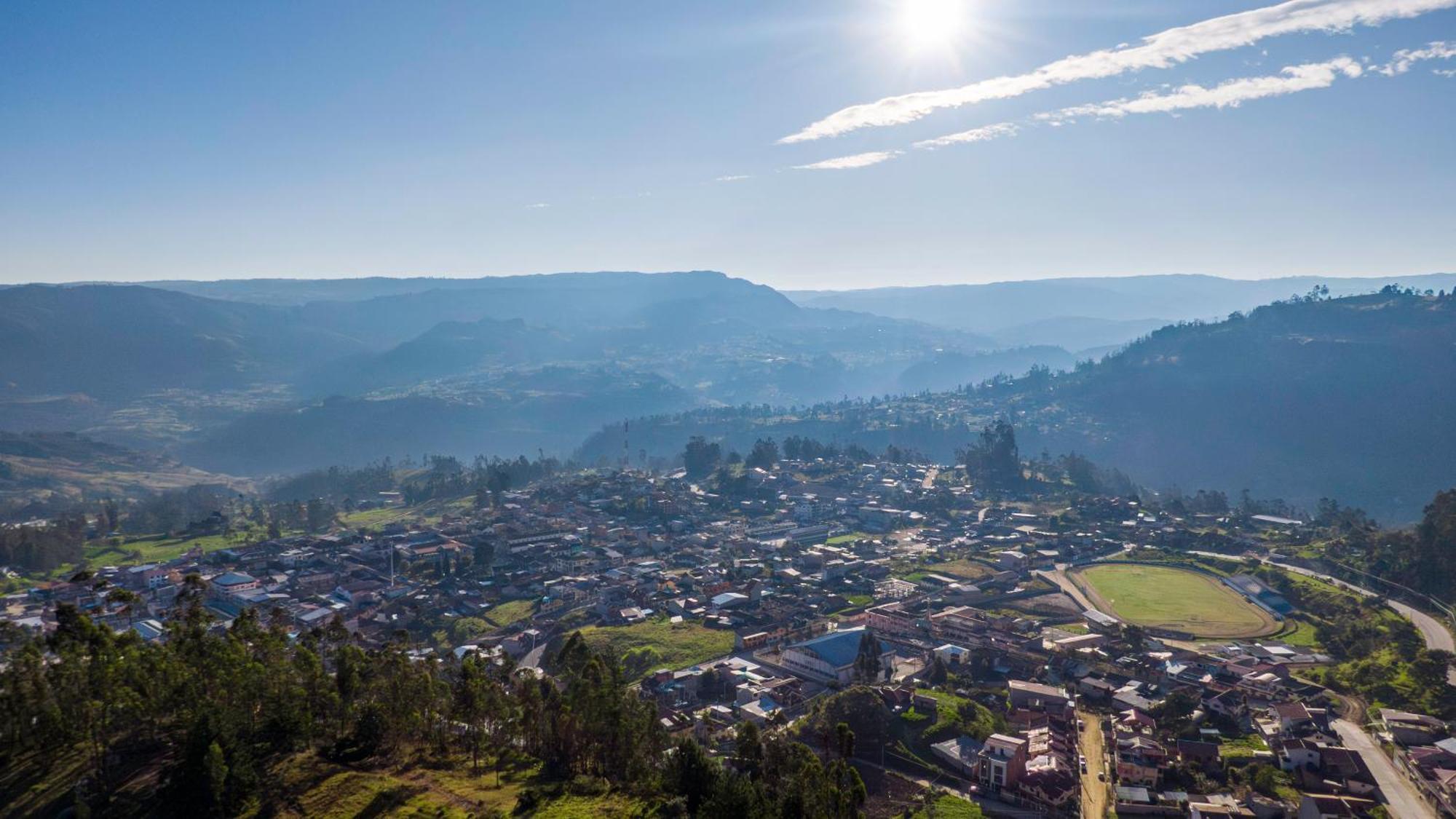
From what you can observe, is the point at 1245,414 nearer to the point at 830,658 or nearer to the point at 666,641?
the point at 830,658

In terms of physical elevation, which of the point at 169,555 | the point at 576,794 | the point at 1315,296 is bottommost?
the point at 169,555

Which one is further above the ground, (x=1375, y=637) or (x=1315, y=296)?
(x=1315, y=296)

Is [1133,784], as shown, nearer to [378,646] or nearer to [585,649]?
[585,649]

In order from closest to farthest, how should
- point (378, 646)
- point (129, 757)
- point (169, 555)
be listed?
1. point (129, 757)
2. point (378, 646)
3. point (169, 555)

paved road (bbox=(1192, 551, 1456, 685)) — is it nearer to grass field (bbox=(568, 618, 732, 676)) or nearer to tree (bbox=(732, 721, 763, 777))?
grass field (bbox=(568, 618, 732, 676))

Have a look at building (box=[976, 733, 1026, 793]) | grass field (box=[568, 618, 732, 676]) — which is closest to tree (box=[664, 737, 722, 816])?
building (box=[976, 733, 1026, 793])

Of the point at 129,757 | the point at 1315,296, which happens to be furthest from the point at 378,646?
the point at 1315,296

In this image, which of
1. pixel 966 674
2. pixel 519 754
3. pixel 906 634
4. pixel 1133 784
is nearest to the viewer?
pixel 519 754
